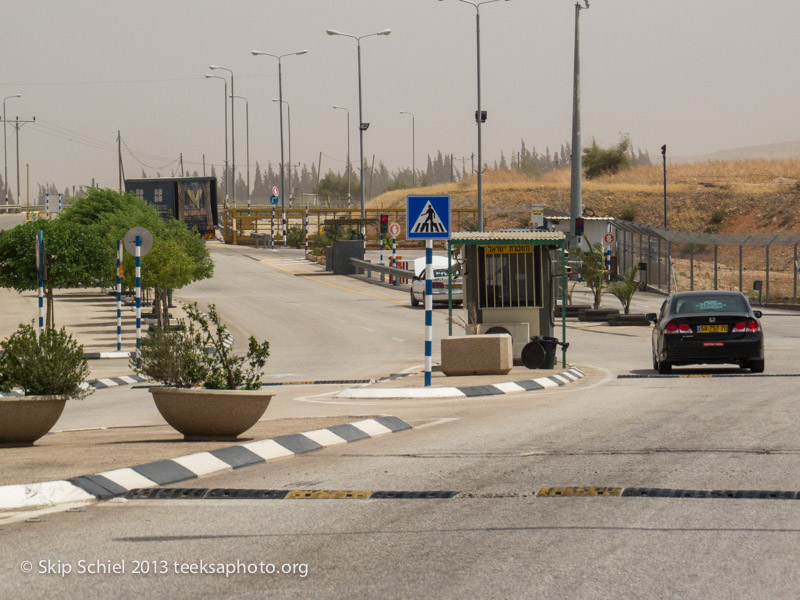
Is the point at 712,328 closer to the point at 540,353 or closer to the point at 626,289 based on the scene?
the point at 540,353

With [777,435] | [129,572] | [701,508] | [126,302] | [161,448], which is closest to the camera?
[129,572]

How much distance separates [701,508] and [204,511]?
3230 mm

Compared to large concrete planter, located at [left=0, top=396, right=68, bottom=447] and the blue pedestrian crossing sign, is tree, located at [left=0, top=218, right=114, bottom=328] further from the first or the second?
large concrete planter, located at [left=0, top=396, right=68, bottom=447]

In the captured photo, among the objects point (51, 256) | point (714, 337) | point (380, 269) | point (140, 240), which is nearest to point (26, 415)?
point (714, 337)

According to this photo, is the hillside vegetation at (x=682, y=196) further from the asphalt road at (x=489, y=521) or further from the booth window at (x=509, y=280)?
the asphalt road at (x=489, y=521)

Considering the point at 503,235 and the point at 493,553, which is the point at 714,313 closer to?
the point at 503,235

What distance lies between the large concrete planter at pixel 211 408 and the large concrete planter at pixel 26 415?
0.93 meters

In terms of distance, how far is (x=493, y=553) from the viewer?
6.35 m

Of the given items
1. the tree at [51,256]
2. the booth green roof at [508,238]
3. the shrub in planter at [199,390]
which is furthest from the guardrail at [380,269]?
the shrub in planter at [199,390]

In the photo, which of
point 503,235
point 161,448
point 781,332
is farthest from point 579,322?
point 161,448

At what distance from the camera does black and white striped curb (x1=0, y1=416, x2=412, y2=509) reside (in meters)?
8.23

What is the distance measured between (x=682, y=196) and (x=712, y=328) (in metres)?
98.1

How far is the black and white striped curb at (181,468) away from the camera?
8.23m

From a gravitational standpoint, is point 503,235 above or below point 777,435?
above
